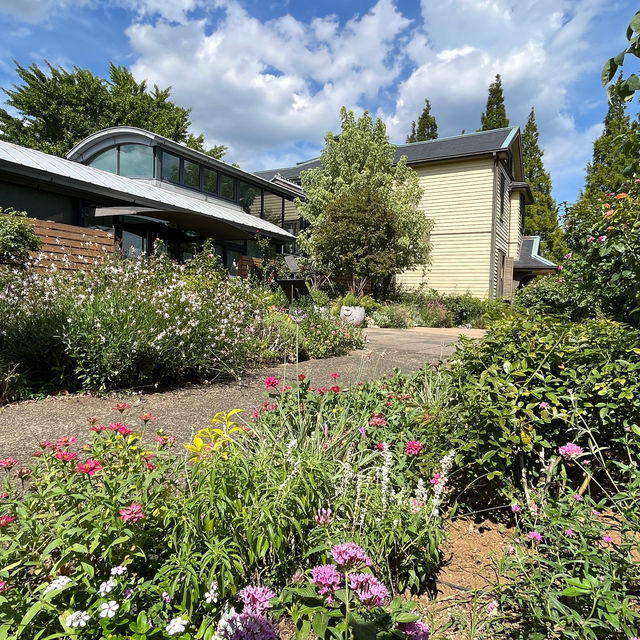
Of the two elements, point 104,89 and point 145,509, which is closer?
point 145,509

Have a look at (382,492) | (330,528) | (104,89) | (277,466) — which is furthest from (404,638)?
(104,89)

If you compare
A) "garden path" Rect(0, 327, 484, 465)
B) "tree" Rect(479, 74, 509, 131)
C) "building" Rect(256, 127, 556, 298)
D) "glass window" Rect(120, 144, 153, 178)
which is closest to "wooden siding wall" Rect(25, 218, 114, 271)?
"garden path" Rect(0, 327, 484, 465)

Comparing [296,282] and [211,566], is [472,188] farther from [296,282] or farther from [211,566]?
[211,566]

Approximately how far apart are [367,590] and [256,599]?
1.13 ft

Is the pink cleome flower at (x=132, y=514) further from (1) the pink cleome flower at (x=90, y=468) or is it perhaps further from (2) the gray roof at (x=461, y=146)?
(2) the gray roof at (x=461, y=146)

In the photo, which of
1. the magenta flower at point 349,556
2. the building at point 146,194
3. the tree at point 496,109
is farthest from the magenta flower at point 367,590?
the tree at point 496,109

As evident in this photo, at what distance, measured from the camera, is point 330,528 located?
153 cm

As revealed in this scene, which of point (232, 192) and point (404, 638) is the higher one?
point (232, 192)

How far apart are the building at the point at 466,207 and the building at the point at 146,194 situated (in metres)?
6.29

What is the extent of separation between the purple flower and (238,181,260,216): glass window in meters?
16.8

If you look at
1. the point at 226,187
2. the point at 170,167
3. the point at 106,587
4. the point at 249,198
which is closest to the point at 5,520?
the point at 106,587

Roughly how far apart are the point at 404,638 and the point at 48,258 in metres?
9.35

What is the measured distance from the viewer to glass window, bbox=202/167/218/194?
50.0ft

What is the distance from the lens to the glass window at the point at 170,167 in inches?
539
